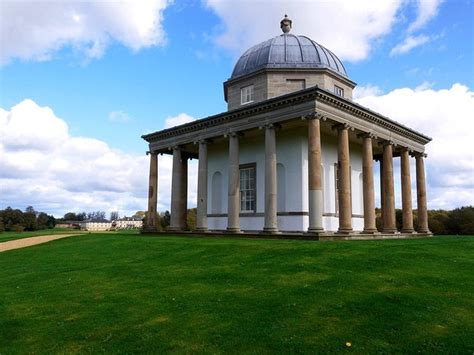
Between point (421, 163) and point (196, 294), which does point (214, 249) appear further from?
point (421, 163)

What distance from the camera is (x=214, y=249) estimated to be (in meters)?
18.9

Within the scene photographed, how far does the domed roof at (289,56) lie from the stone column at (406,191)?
787 cm

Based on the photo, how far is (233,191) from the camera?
27859mm

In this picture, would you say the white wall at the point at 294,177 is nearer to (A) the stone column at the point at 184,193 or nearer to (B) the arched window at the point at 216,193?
(B) the arched window at the point at 216,193

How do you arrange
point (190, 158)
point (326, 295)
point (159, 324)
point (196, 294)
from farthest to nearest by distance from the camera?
point (190, 158) → point (196, 294) → point (326, 295) → point (159, 324)

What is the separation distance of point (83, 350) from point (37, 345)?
110 centimetres

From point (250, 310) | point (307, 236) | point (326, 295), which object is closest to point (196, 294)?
point (250, 310)

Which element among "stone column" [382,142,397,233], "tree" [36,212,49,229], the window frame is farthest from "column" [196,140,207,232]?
"tree" [36,212,49,229]

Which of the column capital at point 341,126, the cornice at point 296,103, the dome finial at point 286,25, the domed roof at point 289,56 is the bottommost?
the column capital at point 341,126

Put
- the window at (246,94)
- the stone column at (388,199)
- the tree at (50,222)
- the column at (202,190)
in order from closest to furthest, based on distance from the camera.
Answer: the stone column at (388,199)
the column at (202,190)
the window at (246,94)
the tree at (50,222)

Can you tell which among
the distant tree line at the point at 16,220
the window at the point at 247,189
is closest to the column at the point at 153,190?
the window at the point at 247,189

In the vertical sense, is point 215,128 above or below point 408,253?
above

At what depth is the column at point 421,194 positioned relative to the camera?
1281 inches

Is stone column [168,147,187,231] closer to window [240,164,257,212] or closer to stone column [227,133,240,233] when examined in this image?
window [240,164,257,212]
